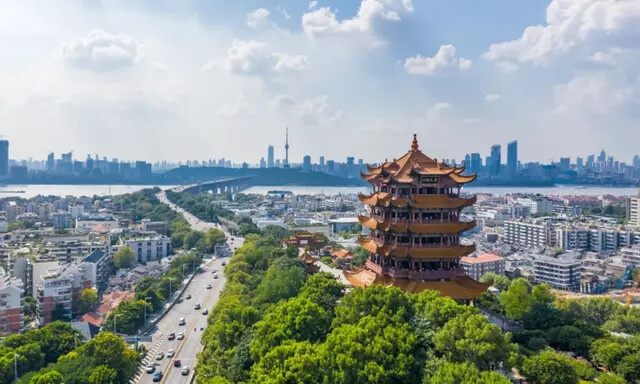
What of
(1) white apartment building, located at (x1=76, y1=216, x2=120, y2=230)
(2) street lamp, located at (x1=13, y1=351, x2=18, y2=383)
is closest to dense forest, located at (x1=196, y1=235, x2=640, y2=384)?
(2) street lamp, located at (x1=13, y1=351, x2=18, y2=383)

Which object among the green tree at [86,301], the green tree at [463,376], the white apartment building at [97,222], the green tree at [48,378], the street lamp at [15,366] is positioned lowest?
the green tree at [86,301]

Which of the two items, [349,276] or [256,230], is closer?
[349,276]

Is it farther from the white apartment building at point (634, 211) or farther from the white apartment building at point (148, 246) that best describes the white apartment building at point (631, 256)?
the white apartment building at point (148, 246)

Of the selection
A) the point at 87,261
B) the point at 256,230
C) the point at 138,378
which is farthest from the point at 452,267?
the point at 256,230

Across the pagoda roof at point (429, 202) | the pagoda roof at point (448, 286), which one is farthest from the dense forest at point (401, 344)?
the pagoda roof at point (429, 202)

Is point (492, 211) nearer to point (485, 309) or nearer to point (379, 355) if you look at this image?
point (485, 309)

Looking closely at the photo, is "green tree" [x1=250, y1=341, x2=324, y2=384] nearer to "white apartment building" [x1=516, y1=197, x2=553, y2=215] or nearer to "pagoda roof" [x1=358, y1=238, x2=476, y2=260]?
"pagoda roof" [x1=358, y1=238, x2=476, y2=260]
